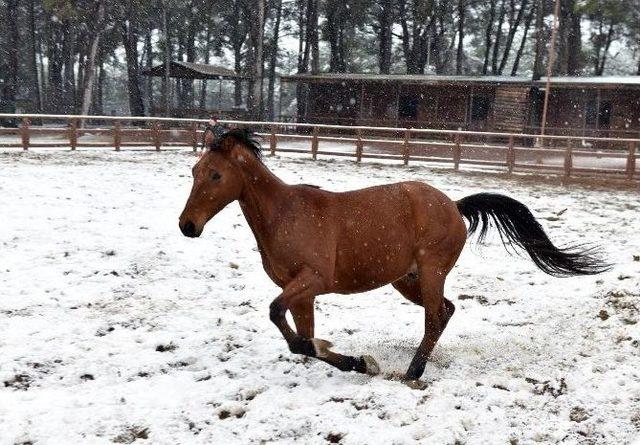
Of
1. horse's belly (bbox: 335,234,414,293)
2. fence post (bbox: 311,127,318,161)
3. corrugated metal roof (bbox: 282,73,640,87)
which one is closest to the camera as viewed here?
horse's belly (bbox: 335,234,414,293)

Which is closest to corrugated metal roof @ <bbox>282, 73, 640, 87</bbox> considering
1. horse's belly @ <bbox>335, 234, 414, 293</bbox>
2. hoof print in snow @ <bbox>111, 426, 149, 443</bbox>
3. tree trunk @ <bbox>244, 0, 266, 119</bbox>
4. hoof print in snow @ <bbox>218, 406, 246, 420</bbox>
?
tree trunk @ <bbox>244, 0, 266, 119</bbox>

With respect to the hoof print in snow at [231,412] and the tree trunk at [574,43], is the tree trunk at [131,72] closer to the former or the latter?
the tree trunk at [574,43]

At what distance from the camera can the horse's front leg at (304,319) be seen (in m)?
4.09

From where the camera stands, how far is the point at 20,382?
14.2ft

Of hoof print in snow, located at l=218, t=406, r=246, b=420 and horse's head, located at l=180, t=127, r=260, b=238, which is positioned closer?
hoof print in snow, located at l=218, t=406, r=246, b=420

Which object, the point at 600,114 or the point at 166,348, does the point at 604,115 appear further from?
the point at 166,348

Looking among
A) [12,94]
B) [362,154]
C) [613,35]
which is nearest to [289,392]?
[362,154]

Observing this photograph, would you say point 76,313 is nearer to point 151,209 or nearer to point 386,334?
point 386,334

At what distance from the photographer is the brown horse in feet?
13.8

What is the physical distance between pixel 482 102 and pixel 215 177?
3146cm

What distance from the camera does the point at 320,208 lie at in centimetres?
453

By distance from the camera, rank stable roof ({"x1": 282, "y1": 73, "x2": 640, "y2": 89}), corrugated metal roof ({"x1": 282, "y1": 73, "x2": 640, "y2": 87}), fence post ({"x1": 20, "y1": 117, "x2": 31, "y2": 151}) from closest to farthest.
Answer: fence post ({"x1": 20, "y1": 117, "x2": 31, "y2": 151}) → stable roof ({"x1": 282, "y1": 73, "x2": 640, "y2": 89}) → corrugated metal roof ({"x1": 282, "y1": 73, "x2": 640, "y2": 87})

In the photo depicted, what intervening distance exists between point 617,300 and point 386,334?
229 centimetres

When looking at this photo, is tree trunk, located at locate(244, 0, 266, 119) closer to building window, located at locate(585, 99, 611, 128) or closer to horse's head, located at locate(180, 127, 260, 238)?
building window, located at locate(585, 99, 611, 128)
